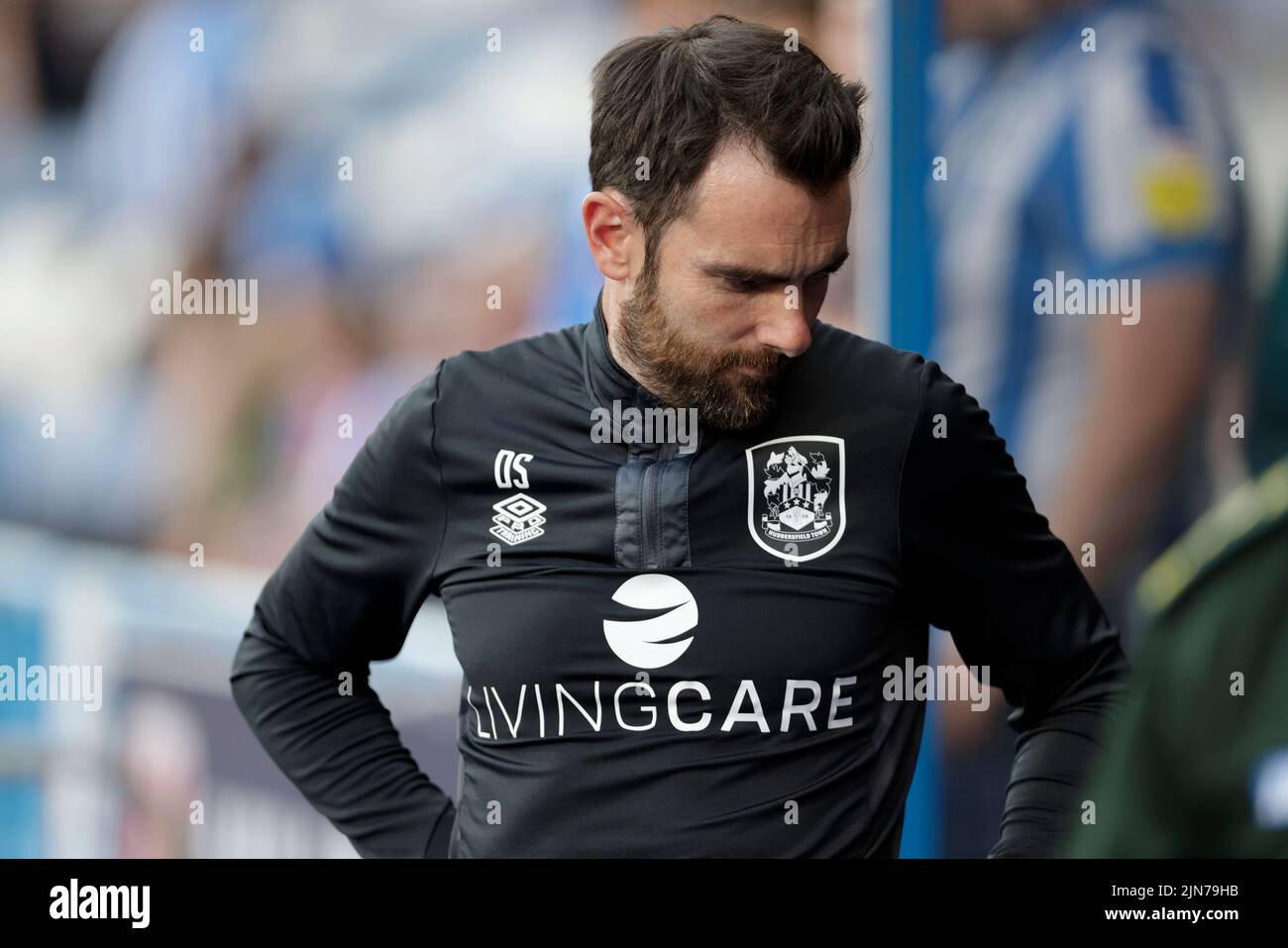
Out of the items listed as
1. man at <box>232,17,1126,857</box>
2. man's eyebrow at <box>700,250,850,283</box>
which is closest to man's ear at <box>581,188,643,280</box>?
man at <box>232,17,1126,857</box>

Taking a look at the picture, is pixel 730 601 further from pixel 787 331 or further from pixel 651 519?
pixel 787 331

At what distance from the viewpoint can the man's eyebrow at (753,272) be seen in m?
1.64

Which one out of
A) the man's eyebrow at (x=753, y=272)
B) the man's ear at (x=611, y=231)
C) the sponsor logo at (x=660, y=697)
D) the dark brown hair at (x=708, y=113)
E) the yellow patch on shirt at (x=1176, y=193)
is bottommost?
the sponsor logo at (x=660, y=697)

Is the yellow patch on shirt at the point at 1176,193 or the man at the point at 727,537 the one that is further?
the yellow patch on shirt at the point at 1176,193

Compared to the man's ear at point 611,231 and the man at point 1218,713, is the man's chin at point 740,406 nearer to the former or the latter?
the man's ear at point 611,231

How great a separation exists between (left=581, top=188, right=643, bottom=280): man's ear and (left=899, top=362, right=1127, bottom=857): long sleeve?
1.21ft

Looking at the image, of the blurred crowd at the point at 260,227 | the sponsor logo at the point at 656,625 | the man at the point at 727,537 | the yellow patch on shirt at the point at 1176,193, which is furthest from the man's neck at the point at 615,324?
the yellow patch on shirt at the point at 1176,193

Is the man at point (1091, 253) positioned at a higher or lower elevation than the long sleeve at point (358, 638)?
higher

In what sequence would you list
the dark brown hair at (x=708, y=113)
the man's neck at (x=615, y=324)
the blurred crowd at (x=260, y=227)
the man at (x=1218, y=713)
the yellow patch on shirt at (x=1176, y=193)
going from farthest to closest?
the blurred crowd at (x=260, y=227), the yellow patch on shirt at (x=1176, y=193), the man's neck at (x=615, y=324), the dark brown hair at (x=708, y=113), the man at (x=1218, y=713)

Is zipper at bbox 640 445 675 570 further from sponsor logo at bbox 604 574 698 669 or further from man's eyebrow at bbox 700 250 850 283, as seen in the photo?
man's eyebrow at bbox 700 250 850 283

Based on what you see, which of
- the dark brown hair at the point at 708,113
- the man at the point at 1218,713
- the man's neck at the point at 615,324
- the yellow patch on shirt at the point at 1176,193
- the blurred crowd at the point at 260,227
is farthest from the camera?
the blurred crowd at the point at 260,227

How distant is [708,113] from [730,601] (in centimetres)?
55

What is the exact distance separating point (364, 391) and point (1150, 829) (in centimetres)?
247
